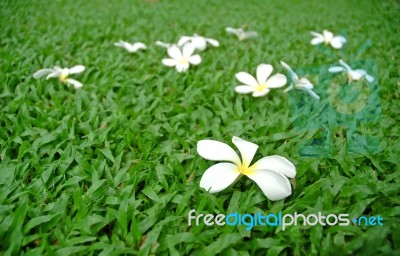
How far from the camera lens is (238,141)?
1196 millimetres

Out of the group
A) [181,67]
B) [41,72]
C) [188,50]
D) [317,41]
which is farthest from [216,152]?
[317,41]

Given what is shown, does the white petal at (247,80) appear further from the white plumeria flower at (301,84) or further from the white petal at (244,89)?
the white plumeria flower at (301,84)

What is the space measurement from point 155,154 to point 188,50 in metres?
1.03

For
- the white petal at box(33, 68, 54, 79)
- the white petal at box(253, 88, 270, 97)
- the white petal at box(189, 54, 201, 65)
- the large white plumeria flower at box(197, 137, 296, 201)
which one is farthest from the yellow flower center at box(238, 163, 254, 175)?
the white petal at box(33, 68, 54, 79)

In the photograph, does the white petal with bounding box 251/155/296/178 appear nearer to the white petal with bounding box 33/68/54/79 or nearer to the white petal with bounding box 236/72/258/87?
the white petal with bounding box 236/72/258/87

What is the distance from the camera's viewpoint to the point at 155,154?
4.51 ft

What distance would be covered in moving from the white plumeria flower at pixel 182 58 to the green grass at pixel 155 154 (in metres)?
0.06

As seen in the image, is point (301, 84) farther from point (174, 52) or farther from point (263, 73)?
point (174, 52)

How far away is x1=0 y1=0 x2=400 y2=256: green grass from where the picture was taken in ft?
3.26

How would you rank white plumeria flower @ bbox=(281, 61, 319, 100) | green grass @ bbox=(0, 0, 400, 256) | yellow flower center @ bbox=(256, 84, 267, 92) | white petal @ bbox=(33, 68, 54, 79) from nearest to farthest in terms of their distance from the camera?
1. green grass @ bbox=(0, 0, 400, 256)
2. white plumeria flower @ bbox=(281, 61, 319, 100)
3. yellow flower center @ bbox=(256, 84, 267, 92)
4. white petal @ bbox=(33, 68, 54, 79)

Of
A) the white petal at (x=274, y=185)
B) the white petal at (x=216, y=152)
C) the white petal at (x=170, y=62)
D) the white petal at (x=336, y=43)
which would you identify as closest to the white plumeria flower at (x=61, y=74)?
the white petal at (x=170, y=62)

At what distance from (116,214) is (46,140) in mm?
576

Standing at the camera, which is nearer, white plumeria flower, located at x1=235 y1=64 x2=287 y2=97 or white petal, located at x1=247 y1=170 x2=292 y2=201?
white petal, located at x1=247 y1=170 x2=292 y2=201

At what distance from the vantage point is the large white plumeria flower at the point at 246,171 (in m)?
1.05
